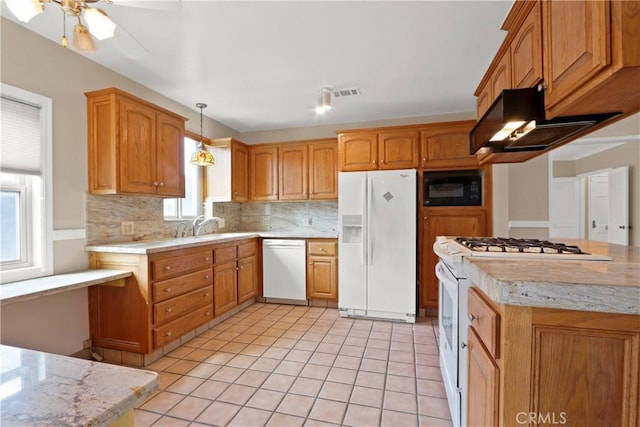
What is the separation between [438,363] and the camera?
2.37 m

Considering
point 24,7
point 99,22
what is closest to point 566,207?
point 99,22

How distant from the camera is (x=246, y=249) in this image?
367cm

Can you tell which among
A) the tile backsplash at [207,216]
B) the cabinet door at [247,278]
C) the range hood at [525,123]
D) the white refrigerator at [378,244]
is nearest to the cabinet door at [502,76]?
the range hood at [525,123]

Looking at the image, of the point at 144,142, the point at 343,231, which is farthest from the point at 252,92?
the point at 343,231

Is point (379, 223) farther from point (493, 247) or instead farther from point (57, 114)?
point (57, 114)

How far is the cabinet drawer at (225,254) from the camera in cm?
312

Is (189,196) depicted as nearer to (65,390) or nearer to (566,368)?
(65,390)

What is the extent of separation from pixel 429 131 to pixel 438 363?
7.75 feet

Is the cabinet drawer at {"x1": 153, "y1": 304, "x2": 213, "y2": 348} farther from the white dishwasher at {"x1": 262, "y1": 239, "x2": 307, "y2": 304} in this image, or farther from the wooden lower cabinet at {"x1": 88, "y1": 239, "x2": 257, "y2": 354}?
the white dishwasher at {"x1": 262, "y1": 239, "x2": 307, "y2": 304}

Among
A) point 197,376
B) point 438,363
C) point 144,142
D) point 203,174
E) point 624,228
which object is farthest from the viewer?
point 624,228

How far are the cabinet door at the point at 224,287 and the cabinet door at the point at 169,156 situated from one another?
897mm

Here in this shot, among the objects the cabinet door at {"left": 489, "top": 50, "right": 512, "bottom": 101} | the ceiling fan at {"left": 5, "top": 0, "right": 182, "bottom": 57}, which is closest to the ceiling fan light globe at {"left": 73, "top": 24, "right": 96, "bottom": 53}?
the ceiling fan at {"left": 5, "top": 0, "right": 182, "bottom": 57}

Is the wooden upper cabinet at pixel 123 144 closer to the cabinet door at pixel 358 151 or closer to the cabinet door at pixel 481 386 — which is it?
the cabinet door at pixel 358 151

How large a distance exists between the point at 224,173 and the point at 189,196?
53cm
